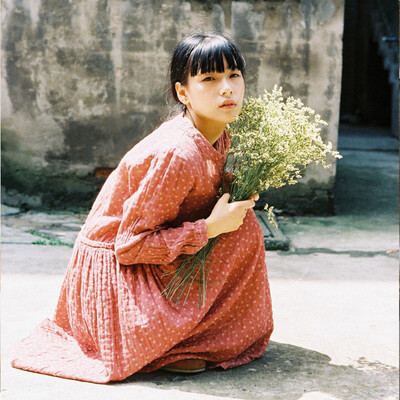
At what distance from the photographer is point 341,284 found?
11.8 feet

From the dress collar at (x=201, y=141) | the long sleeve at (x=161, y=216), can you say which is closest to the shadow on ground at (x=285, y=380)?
the long sleeve at (x=161, y=216)

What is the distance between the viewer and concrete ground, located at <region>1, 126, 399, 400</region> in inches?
85.5

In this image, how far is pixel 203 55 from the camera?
7.43 ft

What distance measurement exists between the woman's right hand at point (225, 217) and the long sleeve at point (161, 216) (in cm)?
4

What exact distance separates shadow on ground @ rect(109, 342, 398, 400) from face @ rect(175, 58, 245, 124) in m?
0.94

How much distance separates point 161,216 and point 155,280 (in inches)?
10.2

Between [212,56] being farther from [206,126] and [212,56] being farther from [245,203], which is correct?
[245,203]

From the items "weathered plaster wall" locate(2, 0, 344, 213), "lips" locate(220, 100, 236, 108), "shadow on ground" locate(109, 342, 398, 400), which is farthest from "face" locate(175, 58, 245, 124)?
"weathered plaster wall" locate(2, 0, 344, 213)

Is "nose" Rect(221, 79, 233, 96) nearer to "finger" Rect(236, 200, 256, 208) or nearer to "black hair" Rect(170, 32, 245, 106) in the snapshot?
"black hair" Rect(170, 32, 245, 106)

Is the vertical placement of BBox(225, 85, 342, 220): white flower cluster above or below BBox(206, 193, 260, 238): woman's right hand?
above

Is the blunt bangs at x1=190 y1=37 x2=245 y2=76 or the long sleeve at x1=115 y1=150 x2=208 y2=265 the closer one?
the long sleeve at x1=115 y1=150 x2=208 y2=265

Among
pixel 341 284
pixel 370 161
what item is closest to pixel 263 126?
pixel 341 284

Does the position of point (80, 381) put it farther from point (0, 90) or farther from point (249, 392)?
point (0, 90)

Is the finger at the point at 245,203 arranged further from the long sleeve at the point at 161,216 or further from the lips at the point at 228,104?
the lips at the point at 228,104
